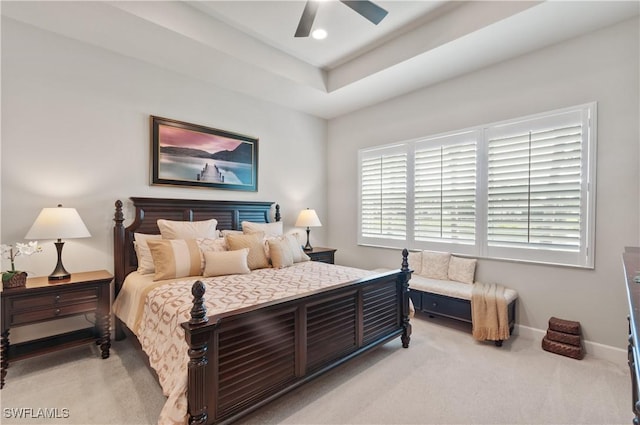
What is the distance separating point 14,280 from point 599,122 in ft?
17.2

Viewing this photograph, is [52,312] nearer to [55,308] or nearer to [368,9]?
[55,308]

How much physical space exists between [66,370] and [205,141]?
2.68m

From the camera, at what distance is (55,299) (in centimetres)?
247

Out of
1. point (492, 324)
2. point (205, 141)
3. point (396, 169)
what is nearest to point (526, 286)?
point (492, 324)

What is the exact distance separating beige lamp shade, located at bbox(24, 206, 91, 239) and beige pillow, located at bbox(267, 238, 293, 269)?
5.68 ft

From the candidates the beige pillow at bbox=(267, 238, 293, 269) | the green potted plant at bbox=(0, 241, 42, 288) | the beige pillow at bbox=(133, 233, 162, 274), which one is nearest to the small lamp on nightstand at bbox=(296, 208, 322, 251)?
the beige pillow at bbox=(267, 238, 293, 269)

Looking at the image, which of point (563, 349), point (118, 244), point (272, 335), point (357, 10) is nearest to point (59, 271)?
point (118, 244)

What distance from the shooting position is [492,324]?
2.93 m

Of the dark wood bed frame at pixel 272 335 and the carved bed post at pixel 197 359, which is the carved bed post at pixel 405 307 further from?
the carved bed post at pixel 197 359

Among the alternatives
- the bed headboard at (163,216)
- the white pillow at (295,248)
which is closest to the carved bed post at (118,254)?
the bed headboard at (163,216)

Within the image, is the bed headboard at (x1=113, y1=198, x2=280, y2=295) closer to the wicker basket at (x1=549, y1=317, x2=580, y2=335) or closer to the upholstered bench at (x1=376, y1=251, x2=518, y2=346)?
the upholstered bench at (x1=376, y1=251, x2=518, y2=346)

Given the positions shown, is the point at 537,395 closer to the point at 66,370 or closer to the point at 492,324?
the point at 492,324

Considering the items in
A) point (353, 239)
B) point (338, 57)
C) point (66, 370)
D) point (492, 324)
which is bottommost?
point (66, 370)

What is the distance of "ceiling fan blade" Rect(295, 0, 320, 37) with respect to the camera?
228 centimetres
